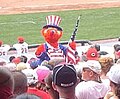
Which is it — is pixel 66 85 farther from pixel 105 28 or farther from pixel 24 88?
pixel 105 28

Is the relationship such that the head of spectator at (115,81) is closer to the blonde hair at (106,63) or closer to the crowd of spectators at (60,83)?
the crowd of spectators at (60,83)

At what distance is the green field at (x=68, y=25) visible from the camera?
16578 millimetres

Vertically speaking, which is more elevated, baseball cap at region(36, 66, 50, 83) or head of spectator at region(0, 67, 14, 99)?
head of spectator at region(0, 67, 14, 99)

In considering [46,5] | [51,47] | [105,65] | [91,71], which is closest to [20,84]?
[91,71]

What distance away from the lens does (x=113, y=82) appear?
375 cm

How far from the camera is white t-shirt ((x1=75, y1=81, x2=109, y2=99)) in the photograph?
13.4ft

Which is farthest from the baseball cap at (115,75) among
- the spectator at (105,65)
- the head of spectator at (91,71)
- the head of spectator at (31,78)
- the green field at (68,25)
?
the green field at (68,25)

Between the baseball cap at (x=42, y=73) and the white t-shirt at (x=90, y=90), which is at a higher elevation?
the baseball cap at (x=42, y=73)

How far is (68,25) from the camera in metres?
18.9

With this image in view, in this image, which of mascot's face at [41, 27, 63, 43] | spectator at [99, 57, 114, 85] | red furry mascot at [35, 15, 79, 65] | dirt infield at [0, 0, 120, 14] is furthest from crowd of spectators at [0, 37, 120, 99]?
dirt infield at [0, 0, 120, 14]

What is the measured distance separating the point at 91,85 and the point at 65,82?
80cm

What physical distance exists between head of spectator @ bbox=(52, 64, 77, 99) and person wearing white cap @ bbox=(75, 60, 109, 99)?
59 centimetres

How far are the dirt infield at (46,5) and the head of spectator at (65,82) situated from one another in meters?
20.0

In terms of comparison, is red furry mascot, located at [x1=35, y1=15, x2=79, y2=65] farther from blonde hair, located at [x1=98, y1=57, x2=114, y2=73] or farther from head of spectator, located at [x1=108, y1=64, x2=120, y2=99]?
head of spectator, located at [x1=108, y1=64, x2=120, y2=99]
